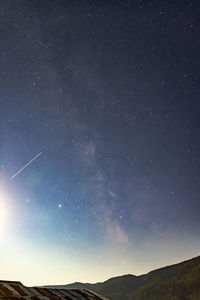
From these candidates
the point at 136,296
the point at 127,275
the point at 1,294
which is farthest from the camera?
the point at 127,275

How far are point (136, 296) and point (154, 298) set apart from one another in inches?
376

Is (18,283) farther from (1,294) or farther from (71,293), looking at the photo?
(71,293)

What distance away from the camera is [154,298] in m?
72.3

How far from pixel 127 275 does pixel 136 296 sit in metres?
53.7

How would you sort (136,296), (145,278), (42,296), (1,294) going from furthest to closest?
(145,278)
(136,296)
(42,296)
(1,294)

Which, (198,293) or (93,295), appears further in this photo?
(198,293)

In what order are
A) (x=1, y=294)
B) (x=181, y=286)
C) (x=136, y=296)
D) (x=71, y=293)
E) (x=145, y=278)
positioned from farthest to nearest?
(x=145, y=278) < (x=136, y=296) < (x=181, y=286) < (x=71, y=293) < (x=1, y=294)

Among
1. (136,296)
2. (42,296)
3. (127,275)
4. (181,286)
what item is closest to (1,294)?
(42,296)

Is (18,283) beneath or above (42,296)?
above

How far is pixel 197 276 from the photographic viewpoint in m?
70.1

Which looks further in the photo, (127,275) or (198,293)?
(127,275)

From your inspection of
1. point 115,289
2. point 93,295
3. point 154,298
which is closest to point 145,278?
point 115,289

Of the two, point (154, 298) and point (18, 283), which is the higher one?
point (18, 283)

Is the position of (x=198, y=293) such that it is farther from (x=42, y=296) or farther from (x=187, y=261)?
(x=42, y=296)
